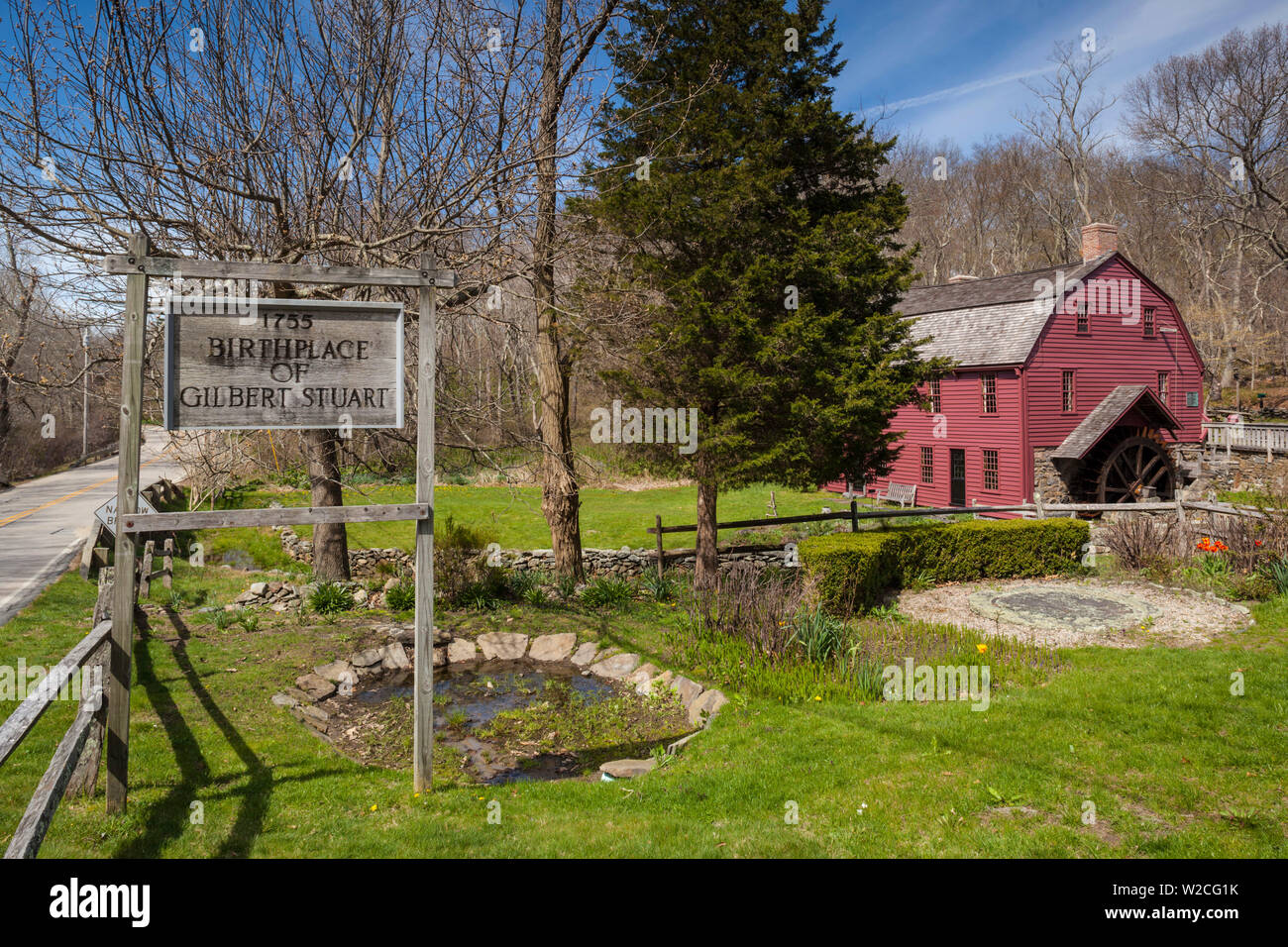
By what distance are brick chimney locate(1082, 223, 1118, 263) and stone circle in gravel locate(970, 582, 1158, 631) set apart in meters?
17.8

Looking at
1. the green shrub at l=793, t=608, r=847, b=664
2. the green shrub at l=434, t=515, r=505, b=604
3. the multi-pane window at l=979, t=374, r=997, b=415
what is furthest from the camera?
the multi-pane window at l=979, t=374, r=997, b=415

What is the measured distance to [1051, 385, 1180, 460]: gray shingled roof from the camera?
23344 millimetres

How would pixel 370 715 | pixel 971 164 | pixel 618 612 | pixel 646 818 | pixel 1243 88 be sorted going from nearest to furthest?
pixel 646 818 < pixel 370 715 < pixel 618 612 < pixel 1243 88 < pixel 971 164

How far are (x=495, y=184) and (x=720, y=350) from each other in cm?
427

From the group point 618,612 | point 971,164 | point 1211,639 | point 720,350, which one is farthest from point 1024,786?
point 971,164

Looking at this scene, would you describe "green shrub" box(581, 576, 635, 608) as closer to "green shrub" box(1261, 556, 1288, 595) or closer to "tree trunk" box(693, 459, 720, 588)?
"tree trunk" box(693, 459, 720, 588)

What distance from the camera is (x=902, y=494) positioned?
25953mm

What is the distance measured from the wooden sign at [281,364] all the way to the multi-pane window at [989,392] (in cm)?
2350

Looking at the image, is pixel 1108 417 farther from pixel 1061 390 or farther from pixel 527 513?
pixel 527 513

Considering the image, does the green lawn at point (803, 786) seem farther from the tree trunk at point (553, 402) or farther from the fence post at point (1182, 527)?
the fence post at point (1182, 527)

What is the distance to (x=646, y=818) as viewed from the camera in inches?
190

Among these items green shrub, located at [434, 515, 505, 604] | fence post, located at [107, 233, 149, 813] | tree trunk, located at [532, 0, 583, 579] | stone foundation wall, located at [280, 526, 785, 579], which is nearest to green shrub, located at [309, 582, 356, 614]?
green shrub, located at [434, 515, 505, 604]

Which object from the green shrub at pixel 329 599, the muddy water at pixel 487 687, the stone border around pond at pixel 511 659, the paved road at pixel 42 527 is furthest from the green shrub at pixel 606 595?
the paved road at pixel 42 527
